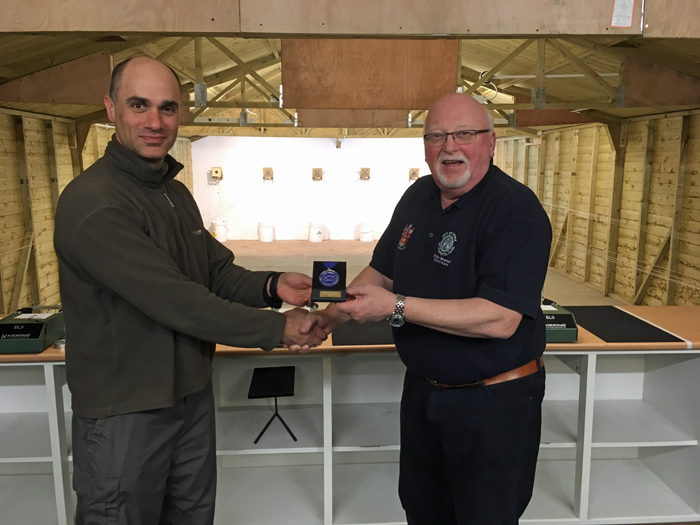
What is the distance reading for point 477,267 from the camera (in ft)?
4.79

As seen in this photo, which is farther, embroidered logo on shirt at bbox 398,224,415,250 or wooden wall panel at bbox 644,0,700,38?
wooden wall panel at bbox 644,0,700,38

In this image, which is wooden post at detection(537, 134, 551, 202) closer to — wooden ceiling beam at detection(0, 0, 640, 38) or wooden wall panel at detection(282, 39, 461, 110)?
wooden wall panel at detection(282, 39, 461, 110)

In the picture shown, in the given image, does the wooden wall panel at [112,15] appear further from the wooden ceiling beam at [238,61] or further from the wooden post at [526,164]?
the wooden post at [526,164]

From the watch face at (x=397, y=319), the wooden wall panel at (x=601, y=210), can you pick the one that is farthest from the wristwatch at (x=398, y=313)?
the wooden wall panel at (x=601, y=210)

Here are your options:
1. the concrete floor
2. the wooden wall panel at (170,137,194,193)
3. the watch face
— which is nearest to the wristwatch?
the watch face

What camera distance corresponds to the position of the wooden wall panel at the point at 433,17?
1770 mm

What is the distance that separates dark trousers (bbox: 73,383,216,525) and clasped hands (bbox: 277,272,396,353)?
13.5 inches

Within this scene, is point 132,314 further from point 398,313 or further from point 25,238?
point 25,238

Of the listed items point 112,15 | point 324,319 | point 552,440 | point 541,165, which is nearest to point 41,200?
point 112,15

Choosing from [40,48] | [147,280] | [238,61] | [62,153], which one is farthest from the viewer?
[62,153]

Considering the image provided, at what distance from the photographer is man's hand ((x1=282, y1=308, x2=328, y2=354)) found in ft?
5.05

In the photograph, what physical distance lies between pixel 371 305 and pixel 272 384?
3.58 ft

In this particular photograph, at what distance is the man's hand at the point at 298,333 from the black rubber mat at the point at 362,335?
1.56 ft

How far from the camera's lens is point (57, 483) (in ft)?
6.93
